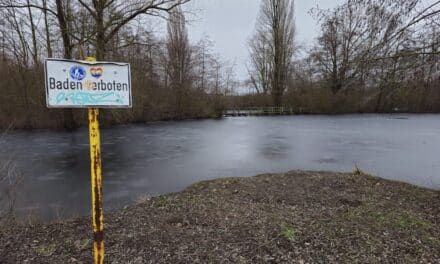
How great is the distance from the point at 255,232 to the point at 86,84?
2.14 m

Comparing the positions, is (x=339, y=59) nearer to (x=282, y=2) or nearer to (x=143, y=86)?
(x=143, y=86)

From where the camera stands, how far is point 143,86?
24250 mm

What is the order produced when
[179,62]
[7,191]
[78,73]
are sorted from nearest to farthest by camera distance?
[78,73] < [7,191] < [179,62]

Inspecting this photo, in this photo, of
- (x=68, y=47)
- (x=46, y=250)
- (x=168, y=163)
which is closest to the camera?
(x=46, y=250)

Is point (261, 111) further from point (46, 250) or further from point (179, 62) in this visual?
point (46, 250)

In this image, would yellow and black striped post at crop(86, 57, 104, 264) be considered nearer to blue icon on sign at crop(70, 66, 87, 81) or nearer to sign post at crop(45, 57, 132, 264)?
sign post at crop(45, 57, 132, 264)

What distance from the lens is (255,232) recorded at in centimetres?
295

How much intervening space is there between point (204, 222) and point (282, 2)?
36.5m

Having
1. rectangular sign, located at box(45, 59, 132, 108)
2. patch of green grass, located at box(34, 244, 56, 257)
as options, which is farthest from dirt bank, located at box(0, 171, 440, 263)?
rectangular sign, located at box(45, 59, 132, 108)

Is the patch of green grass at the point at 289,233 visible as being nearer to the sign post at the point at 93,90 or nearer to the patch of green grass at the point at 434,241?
the patch of green grass at the point at 434,241

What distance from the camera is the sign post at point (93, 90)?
1726 mm

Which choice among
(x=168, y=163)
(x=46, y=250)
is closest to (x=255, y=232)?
(x=46, y=250)

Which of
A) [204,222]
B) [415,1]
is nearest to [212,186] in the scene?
[204,222]

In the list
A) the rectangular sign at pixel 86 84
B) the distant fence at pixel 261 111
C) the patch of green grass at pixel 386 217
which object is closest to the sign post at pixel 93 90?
the rectangular sign at pixel 86 84
